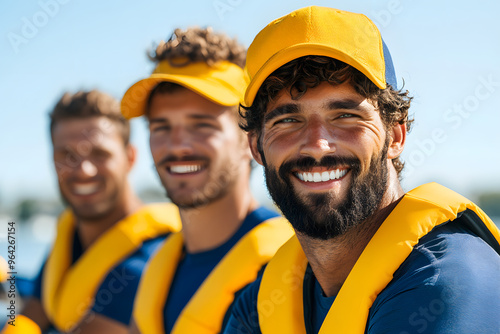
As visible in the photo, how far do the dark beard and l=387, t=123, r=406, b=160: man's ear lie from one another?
0.29 ft

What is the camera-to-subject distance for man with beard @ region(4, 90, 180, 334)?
3.36 m

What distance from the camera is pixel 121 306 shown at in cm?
328

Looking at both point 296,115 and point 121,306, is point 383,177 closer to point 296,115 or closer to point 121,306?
point 296,115

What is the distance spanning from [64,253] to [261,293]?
231 centimetres

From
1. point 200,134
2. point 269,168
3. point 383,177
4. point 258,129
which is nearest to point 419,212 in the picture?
point 383,177

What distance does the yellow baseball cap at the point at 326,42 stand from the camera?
5.55 ft

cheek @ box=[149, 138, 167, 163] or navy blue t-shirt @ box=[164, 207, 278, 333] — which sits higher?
cheek @ box=[149, 138, 167, 163]

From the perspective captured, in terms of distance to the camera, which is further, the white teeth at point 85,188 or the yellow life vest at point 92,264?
the white teeth at point 85,188

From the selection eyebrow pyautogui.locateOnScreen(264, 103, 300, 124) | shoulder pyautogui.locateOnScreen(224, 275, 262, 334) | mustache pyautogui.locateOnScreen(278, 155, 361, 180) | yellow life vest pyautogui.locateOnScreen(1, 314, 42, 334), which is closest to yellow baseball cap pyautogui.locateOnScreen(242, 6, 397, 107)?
eyebrow pyautogui.locateOnScreen(264, 103, 300, 124)

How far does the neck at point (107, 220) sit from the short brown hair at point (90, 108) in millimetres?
400

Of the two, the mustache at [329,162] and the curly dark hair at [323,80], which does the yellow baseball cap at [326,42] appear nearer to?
the curly dark hair at [323,80]

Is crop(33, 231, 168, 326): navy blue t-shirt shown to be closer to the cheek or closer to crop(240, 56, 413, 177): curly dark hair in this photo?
the cheek

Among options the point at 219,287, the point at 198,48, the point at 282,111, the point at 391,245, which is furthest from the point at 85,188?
the point at 391,245

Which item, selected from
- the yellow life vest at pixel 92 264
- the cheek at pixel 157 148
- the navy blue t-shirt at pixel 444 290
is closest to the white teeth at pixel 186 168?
the cheek at pixel 157 148
